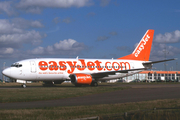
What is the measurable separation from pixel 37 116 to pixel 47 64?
2608 cm

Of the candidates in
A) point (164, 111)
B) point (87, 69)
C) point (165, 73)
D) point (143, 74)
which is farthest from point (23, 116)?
point (165, 73)

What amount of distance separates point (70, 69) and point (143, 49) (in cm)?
1687

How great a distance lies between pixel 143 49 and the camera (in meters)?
48.5

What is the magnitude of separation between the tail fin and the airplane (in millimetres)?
1042

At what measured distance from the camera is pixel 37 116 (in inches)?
473

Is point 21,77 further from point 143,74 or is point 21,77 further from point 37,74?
point 143,74

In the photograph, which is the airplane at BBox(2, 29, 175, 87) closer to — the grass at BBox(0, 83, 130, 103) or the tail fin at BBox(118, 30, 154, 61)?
the tail fin at BBox(118, 30, 154, 61)

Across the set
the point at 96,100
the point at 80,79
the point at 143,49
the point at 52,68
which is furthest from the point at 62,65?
the point at 96,100

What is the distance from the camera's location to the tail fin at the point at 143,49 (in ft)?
157

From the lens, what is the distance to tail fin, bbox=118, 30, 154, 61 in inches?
1879

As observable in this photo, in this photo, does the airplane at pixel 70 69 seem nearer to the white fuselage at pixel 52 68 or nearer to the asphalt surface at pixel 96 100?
the white fuselage at pixel 52 68

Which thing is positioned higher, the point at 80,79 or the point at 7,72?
the point at 7,72

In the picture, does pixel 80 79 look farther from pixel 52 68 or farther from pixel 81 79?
pixel 52 68

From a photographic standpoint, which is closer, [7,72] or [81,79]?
[7,72]
